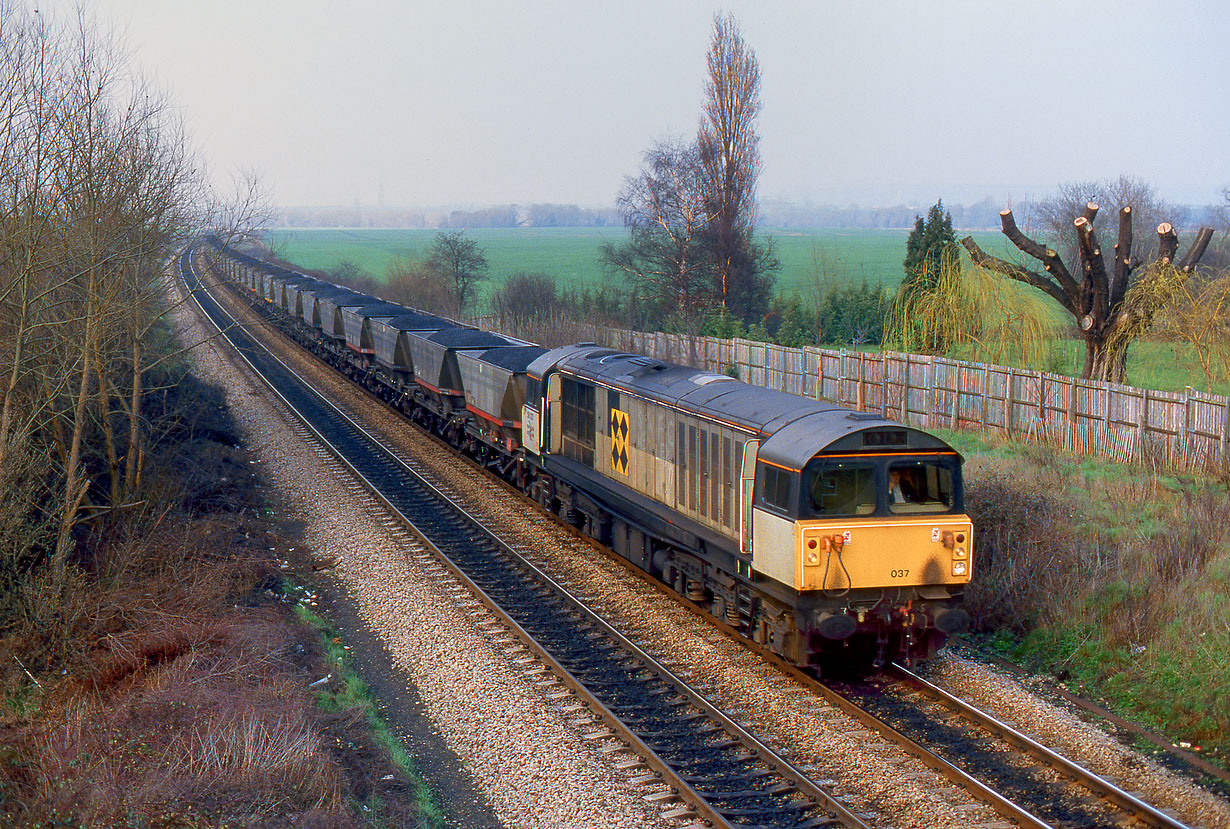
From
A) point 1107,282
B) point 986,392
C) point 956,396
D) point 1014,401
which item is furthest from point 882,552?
point 956,396

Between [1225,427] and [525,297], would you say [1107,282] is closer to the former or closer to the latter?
[1225,427]

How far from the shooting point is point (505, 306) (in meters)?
52.5

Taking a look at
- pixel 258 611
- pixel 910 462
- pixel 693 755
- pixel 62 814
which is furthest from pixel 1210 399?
pixel 62 814

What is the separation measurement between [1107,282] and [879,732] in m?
15.7

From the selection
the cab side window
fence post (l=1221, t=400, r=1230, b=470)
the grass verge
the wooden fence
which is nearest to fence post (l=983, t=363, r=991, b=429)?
the wooden fence

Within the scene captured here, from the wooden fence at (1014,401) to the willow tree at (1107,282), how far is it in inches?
52.9

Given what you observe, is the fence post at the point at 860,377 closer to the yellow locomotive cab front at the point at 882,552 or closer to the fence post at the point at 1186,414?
the fence post at the point at 1186,414

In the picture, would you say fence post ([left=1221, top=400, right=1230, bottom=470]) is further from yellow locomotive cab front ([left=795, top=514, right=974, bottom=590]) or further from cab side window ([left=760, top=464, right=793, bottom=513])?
cab side window ([left=760, top=464, right=793, bottom=513])

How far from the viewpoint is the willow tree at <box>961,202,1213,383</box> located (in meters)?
20.7

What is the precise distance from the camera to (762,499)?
10.9 metres

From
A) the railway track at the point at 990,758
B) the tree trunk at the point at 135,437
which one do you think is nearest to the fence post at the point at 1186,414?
the railway track at the point at 990,758

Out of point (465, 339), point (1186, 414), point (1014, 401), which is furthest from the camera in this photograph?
point (465, 339)

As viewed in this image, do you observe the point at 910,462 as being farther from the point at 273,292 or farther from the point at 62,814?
the point at 273,292

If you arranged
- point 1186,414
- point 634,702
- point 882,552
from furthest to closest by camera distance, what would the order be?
1. point 1186,414
2. point 634,702
3. point 882,552
